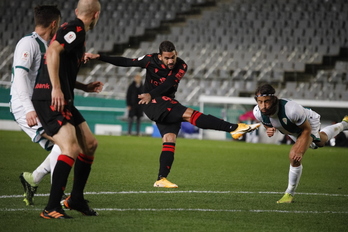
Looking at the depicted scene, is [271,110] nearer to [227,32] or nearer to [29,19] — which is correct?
[227,32]

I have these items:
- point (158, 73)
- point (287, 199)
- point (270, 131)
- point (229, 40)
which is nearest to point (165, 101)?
point (158, 73)

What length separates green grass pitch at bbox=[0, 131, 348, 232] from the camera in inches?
193

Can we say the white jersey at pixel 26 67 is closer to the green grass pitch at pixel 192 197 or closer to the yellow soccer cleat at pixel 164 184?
the green grass pitch at pixel 192 197

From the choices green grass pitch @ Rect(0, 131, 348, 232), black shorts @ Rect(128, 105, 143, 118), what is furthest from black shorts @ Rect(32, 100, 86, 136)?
black shorts @ Rect(128, 105, 143, 118)

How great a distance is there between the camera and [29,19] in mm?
27094

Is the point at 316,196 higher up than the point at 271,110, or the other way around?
the point at 271,110

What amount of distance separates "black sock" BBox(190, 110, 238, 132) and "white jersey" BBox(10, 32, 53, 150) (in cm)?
215

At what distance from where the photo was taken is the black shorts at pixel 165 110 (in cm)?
791

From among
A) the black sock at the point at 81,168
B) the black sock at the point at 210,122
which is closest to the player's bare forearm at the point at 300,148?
the black sock at the point at 210,122

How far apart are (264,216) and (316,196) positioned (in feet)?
6.50

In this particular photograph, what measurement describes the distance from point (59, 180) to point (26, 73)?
108 centimetres

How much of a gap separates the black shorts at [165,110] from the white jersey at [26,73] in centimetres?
223

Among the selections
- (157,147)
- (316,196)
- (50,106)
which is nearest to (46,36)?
(50,106)

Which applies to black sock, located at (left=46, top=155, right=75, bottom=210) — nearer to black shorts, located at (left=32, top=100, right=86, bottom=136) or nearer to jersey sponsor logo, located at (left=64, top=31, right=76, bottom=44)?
black shorts, located at (left=32, top=100, right=86, bottom=136)
